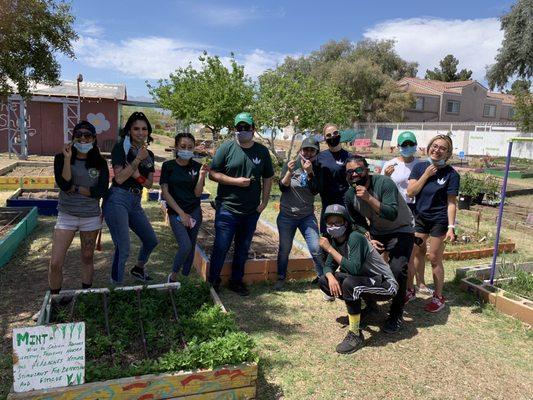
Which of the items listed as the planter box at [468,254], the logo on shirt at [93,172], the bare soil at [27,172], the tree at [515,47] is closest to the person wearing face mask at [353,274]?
the logo on shirt at [93,172]

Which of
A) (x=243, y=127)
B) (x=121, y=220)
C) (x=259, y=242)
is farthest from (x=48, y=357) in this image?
(x=259, y=242)

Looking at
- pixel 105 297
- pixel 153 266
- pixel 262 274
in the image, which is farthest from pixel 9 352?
pixel 262 274

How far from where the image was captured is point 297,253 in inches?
244

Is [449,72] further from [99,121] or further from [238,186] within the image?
[238,186]

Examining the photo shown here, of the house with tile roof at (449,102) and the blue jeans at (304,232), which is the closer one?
the blue jeans at (304,232)

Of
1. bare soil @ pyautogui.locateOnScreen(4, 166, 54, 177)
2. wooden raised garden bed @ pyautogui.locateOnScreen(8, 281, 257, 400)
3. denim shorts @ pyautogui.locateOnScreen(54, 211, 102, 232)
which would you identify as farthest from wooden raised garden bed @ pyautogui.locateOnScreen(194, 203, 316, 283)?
bare soil @ pyautogui.locateOnScreen(4, 166, 54, 177)

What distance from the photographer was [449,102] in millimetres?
49156

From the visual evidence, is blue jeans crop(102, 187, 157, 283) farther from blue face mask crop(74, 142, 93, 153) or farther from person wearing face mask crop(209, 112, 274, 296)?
person wearing face mask crop(209, 112, 274, 296)

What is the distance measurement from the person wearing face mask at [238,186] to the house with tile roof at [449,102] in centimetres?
4361

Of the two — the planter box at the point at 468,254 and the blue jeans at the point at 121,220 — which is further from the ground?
the blue jeans at the point at 121,220

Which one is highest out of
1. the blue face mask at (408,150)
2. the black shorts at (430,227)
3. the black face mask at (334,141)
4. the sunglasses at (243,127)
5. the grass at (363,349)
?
the sunglasses at (243,127)

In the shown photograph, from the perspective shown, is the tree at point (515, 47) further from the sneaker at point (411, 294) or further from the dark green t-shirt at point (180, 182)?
→ the dark green t-shirt at point (180, 182)

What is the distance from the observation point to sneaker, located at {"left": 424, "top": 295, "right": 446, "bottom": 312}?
481 centimetres

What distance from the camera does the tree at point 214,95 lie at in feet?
62.3
